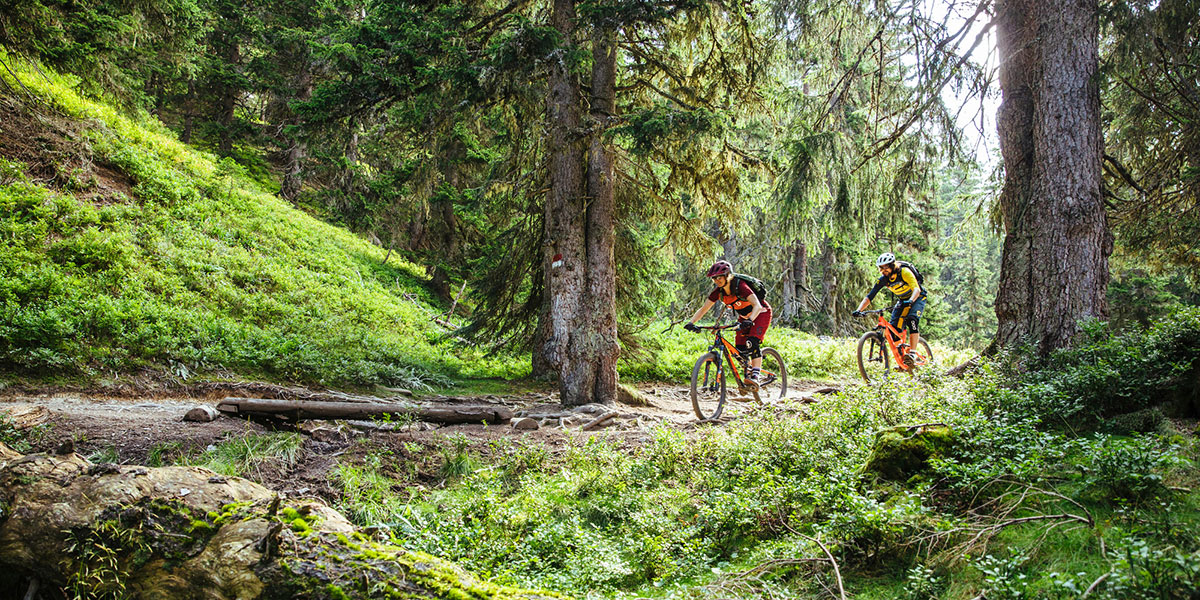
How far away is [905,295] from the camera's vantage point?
993cm

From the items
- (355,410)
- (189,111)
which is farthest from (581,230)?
(189,111)

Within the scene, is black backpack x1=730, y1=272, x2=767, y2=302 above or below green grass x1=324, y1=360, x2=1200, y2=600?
above

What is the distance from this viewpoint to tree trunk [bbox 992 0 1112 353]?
6738mm

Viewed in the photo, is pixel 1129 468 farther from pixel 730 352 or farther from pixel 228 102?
pixel 228 102

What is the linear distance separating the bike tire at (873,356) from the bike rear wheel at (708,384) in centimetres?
292

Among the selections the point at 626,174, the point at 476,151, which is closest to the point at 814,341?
the point at 626,174

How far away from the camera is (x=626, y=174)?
11156 mm

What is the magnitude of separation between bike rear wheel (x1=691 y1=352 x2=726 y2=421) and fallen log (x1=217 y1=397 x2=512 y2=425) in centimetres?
289

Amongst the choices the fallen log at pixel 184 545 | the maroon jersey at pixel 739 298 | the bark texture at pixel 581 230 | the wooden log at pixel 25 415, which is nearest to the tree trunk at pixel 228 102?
the bark texture at pixel 581 230

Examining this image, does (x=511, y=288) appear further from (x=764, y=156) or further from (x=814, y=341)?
(x=814, y=341)

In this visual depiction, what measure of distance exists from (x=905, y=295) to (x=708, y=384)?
12.4ft

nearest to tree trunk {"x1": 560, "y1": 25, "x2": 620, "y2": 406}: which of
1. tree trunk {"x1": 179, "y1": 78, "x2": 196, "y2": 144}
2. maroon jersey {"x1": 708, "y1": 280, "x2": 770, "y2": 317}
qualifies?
maroon jersey {"x1": 708, "y1": 280, "x2": 770, "y2": 317}

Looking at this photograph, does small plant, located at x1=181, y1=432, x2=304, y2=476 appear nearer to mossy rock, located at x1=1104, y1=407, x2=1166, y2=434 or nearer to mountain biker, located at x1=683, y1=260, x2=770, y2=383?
mountain biker, located at x1=683, y1=260, x2=770, y2=383

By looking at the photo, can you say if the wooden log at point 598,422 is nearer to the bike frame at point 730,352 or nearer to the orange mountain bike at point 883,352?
the bike frame at point 730,352
